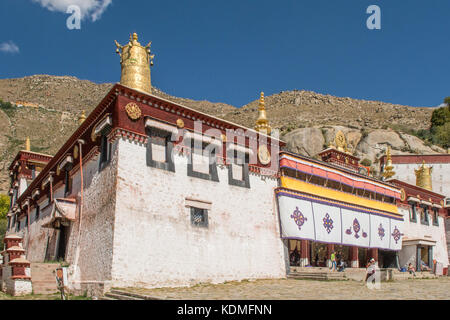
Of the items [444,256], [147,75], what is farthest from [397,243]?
[147,75]

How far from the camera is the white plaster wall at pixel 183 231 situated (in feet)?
49.4

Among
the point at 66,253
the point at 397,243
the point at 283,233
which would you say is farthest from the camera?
the point at 397,243

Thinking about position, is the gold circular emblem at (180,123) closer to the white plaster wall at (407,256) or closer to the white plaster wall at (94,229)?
the white plaster wall at (94,229)

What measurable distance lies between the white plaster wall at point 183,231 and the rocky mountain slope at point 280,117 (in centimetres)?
3350

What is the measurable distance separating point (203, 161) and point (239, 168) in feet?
7.03

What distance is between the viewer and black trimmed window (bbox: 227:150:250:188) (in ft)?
63.0

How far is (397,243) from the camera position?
90.8 ft

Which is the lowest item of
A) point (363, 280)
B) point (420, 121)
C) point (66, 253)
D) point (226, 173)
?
point (363, 280)

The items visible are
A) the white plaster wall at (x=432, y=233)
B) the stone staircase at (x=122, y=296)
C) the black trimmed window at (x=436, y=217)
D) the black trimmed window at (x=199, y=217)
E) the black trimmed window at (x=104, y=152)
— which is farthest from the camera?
the black trimmed window at (x=436, y=217)

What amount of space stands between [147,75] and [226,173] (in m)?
5.52

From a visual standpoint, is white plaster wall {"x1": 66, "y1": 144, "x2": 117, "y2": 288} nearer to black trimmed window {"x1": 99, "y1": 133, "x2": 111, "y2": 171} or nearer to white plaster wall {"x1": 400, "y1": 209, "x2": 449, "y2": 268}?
black trimmed window {"x1": 99, "y1": 133, "x2": 111, "y2": 171}

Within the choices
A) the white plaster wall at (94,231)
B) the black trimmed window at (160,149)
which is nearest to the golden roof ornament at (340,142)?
the black trimmed window at (160,149)

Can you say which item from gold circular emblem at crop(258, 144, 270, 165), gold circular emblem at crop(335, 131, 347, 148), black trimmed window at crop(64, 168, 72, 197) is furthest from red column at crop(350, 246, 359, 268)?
black trimmed window at crop(64, 168, 72, 197)
